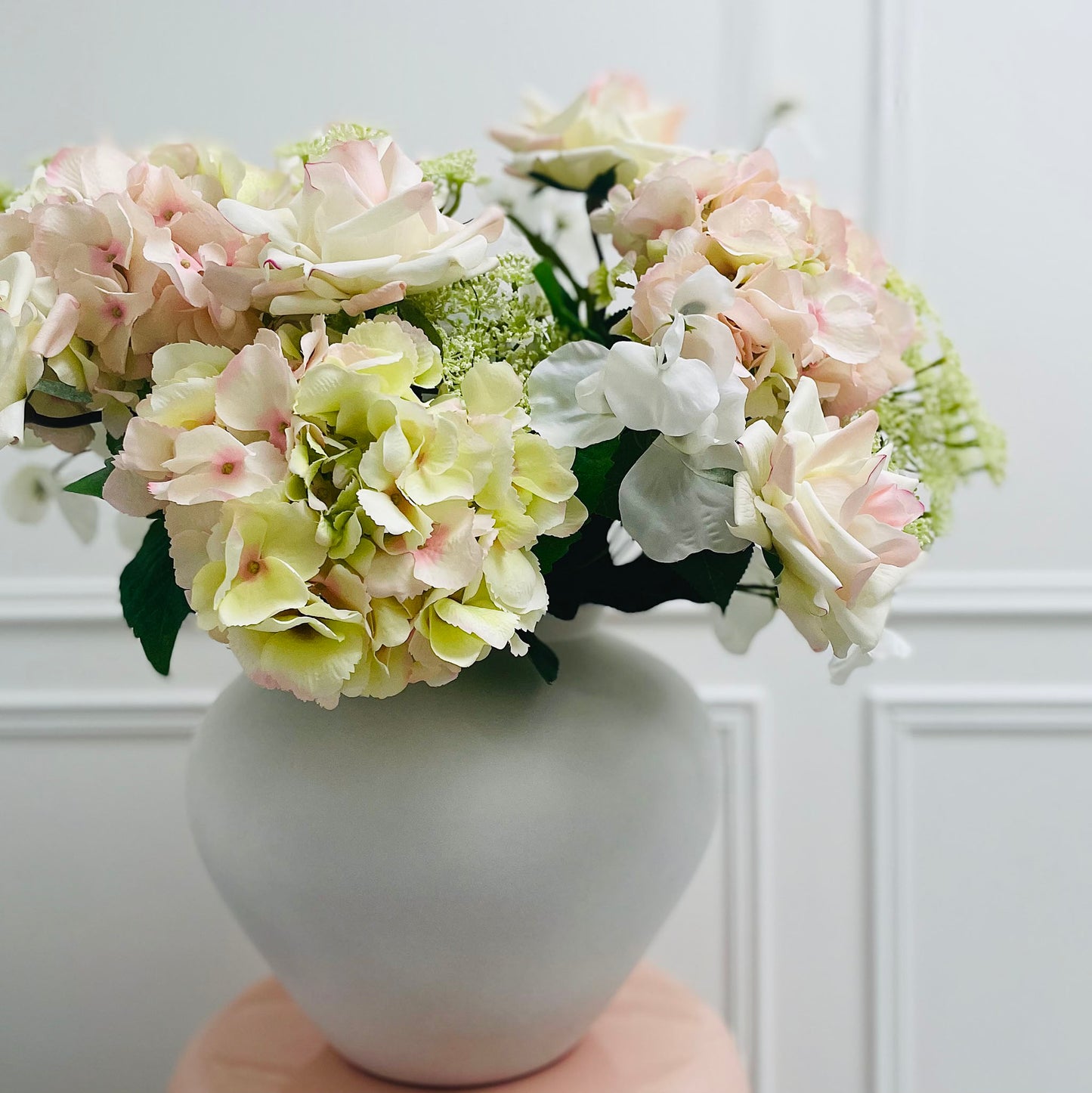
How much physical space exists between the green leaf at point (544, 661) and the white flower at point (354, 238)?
212mm

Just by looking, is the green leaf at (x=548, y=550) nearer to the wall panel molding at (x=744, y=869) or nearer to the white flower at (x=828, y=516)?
the white flower at (x=828, y=516)

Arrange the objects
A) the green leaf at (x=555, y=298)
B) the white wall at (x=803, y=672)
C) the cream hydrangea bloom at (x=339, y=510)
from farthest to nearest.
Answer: the white wall at (x=803, y=672) → the green leaf at (x=555, y=298) → the cream hydrangea bloom at (x=339, y=510)

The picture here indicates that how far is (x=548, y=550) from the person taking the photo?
0.50 m

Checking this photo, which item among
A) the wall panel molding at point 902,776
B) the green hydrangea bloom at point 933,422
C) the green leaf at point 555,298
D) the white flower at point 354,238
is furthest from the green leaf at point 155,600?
the wall panel molding at point 902,776

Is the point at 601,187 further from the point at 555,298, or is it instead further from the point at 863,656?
the point at 863,656

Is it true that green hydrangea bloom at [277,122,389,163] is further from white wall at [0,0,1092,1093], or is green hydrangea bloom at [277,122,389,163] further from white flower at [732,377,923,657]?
white wall at [0,0,1092,1093]

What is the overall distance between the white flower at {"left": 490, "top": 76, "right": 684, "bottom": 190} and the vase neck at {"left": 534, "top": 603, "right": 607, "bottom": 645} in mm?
290

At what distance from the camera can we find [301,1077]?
0.69 metres

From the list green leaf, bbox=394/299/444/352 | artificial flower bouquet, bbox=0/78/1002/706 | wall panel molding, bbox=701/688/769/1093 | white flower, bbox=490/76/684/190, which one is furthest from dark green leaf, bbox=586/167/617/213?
wall panel molding, bbox=701/688/769/1093

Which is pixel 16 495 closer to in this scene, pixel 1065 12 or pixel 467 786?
pixel 467 786

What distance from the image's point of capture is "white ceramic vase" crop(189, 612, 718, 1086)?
0.56 meters

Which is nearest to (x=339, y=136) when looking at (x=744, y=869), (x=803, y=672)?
(x=803, y=672)

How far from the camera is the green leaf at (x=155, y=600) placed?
53cm

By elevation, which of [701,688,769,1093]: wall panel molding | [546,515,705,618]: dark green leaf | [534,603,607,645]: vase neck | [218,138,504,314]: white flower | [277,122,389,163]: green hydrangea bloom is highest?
[277,122,389,163]: green hydrangea bloom
